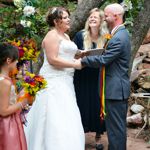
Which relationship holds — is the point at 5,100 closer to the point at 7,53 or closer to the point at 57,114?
the point at 7,53

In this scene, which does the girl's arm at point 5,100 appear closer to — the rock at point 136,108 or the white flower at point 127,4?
the white flower at point 127,4

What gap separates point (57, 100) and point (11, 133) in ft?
3.57

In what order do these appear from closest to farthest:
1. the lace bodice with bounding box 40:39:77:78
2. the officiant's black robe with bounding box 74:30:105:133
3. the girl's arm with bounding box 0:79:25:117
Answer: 1. the girl's arm with bounding box 0:79:25:117
2. the lace bodice with bounding box 40:39:77:78
3. the officiant's black robe with bounding box 74:30:105:133

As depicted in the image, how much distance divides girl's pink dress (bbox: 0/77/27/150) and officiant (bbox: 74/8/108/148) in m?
1.88

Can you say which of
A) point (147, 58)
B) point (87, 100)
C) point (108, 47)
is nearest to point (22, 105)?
point (108, 47)

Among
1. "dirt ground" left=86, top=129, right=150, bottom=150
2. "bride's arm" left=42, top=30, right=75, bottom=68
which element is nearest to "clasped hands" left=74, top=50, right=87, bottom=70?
"bride's arm" left=42, top=30, right=75, bottom=68

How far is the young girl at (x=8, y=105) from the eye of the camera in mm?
3820

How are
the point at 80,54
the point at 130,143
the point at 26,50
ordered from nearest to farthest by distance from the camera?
the point at 26,50, the point at 80,54, the point at 130,143

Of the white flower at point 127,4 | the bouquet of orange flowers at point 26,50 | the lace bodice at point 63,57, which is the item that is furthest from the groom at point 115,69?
the white flower at point 127,4

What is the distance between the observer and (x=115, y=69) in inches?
189

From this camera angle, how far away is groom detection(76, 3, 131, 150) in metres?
4.73

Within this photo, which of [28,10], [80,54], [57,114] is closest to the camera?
[57,114]

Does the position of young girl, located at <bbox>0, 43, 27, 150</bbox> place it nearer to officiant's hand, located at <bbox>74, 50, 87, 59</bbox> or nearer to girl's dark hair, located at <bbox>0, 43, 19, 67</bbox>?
girl's dark hair, located at <bbox>0, 43, 19, 67</bbox>

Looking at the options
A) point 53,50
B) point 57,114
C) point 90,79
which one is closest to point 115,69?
point 53,50
